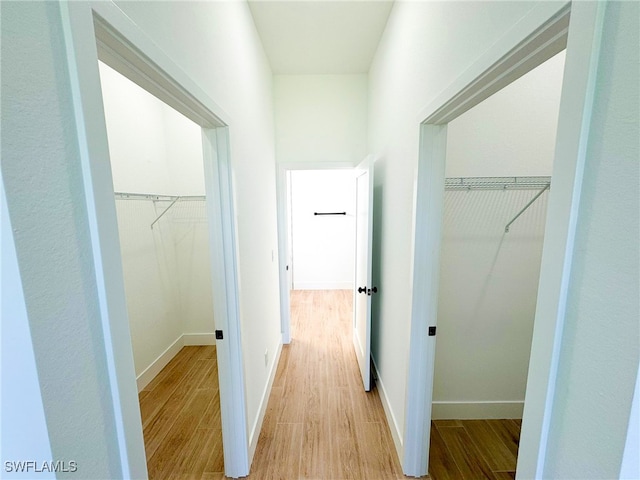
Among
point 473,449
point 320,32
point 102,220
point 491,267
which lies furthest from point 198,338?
point 320,32

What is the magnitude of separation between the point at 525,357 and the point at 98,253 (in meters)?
2.50

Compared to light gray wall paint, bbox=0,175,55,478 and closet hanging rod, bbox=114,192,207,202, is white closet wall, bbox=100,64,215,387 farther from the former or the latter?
light gray wall paint, bbox=0,175,55,478

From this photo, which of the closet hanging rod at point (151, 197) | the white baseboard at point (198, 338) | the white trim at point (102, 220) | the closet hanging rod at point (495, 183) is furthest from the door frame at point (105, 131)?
the white baseboard at point (198, 338)

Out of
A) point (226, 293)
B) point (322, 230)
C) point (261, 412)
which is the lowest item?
point (261, 412)

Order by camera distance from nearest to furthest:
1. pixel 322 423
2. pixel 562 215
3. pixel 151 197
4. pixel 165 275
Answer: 1. pixel 562 215
2. pixel 322 423
3. pixel 151 197
4. pixel 165 275

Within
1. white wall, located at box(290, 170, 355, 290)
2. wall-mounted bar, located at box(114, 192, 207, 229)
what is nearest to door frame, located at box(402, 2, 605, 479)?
wall-mounted bar, located at box(114, 192, 207, 229)

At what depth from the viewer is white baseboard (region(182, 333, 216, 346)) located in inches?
118

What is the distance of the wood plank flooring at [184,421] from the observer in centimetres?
164

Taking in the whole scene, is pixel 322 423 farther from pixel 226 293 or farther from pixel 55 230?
pixel 55 230

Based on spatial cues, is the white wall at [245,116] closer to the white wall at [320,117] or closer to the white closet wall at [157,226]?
the white wall at [320,117]

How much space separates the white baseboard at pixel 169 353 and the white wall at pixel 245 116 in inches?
37.1

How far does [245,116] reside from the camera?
5.53 ft

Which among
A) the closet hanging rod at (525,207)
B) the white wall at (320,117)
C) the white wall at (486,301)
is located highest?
the white wall at (320,117)

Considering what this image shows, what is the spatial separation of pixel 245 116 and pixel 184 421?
224cm
